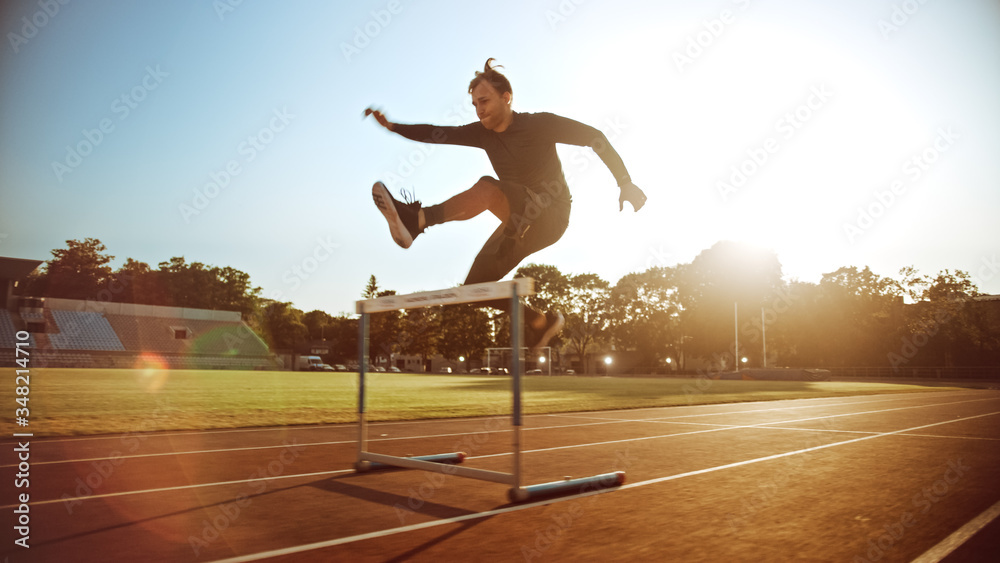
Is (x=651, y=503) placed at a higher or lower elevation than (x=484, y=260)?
lower

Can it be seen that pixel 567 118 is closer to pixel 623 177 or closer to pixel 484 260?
pixel 623 177

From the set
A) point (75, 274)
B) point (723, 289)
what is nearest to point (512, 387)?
point (723, 289)

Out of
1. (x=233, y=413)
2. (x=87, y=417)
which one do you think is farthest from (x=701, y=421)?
(x=87, y=417)

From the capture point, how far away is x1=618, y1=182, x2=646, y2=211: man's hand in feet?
15.4

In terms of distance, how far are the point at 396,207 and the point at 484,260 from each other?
917 mm

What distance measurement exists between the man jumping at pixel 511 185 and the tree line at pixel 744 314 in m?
40.3

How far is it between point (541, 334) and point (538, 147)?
5.11 feet

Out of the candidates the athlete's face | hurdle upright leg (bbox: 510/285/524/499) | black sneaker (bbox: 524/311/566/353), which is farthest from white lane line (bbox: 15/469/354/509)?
the athlete's face

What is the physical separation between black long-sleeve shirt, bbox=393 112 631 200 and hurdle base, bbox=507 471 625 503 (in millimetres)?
2482

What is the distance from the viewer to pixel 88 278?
251ft

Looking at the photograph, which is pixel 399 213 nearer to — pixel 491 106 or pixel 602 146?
pixel 491 106

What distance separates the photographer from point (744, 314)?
61.7 metres

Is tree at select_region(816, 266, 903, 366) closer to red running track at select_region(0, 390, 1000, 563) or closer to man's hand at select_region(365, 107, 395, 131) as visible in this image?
red running track at select_region(0, 390, 1000, 563)

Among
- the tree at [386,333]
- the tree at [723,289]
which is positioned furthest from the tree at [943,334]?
the tree at [386,333]
